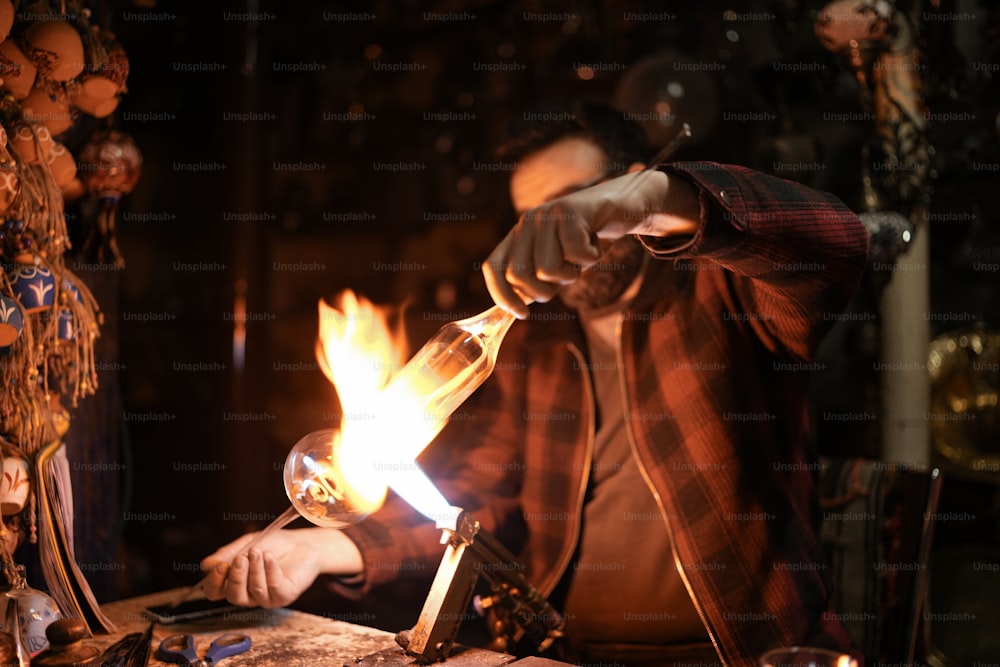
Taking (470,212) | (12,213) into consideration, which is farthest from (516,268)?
(470,212)

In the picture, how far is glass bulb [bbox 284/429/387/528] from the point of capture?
4.86ft

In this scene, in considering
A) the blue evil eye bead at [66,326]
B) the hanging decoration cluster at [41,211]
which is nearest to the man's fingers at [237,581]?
the hanging decoration cluster at [41,211]

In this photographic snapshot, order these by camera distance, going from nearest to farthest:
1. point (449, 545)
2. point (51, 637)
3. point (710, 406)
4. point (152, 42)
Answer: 1. point (51, 637)
2. point (449, 545)
3. point (710, 406)
4. point (152, 42)

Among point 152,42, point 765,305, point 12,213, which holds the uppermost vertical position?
point 152,42

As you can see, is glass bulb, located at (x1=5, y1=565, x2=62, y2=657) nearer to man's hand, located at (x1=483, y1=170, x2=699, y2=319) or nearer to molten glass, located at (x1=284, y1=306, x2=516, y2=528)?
molten glass, located at (x1=284, y1=306, x2=516, y2=528)

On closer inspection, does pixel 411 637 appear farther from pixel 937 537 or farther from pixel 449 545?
pixel 937 537

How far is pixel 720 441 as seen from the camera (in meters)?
2.19

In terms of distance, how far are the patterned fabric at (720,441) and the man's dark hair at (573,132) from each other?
374 mm

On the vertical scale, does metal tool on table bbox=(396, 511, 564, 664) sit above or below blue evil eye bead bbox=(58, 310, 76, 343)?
below

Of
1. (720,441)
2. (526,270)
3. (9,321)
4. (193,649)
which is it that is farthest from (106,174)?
(720,441)

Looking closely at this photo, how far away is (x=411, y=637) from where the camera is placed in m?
1.61

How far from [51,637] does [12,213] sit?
2.78ft

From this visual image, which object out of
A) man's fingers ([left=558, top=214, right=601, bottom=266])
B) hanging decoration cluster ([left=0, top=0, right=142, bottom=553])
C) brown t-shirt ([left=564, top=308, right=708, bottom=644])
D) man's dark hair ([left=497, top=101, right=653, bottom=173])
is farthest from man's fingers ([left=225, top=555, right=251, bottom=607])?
man's dark hair ([left=497, top=101, right=653, bottom=173])

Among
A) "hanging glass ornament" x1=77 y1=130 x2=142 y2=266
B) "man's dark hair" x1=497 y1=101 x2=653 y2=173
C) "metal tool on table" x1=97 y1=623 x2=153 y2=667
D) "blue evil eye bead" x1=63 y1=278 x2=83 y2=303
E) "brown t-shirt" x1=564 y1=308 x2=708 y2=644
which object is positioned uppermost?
"man's dark hair" x1=497 y1=101 x2=653 y2=173
